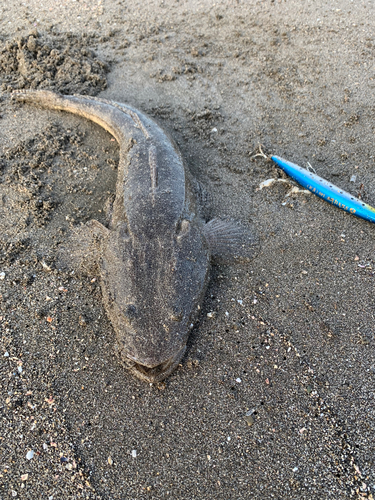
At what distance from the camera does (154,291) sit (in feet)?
9.21

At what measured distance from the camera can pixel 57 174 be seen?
4062 mm

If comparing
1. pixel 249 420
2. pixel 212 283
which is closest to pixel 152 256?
pixel 212 283

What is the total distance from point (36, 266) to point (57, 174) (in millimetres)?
1293

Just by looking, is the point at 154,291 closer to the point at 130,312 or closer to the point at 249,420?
the point at 130,312

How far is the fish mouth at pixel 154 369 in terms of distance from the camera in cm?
258

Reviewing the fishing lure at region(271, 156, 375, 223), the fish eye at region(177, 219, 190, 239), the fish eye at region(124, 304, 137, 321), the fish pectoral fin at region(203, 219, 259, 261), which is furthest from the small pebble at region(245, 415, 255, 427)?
the fishing lure at region(271, 156, 375, 223)

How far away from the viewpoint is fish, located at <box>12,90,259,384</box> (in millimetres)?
2650

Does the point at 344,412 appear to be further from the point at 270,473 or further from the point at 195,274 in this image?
the point at 195,274

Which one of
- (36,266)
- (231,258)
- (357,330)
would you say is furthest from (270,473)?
(36,266)

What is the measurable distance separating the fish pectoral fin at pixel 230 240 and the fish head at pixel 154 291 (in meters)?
0.17

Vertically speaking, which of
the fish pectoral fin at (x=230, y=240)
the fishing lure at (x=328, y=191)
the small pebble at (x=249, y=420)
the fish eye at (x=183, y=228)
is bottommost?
the small pebble at (x=249, y=420)

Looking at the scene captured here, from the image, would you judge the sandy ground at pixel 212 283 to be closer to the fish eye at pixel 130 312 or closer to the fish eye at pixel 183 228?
the fish eye at pixel 130 312

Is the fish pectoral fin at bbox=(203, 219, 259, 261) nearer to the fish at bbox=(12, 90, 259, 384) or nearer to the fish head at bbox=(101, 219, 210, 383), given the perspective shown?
the fish at bbox=(12, 90, 259, 384)

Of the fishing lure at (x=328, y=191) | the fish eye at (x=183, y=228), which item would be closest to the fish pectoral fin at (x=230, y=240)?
the fish eye at (x=183, y=228)
